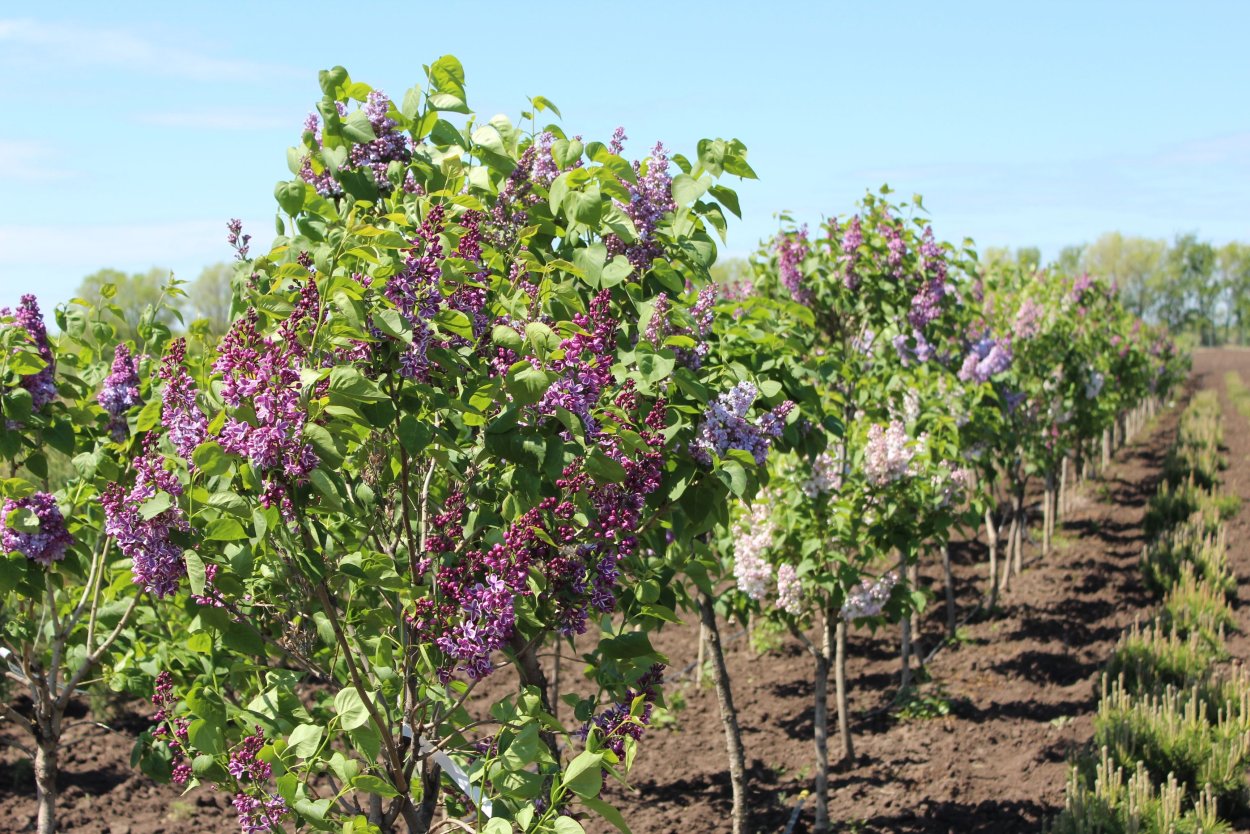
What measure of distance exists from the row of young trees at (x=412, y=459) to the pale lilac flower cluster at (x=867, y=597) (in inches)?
89.8

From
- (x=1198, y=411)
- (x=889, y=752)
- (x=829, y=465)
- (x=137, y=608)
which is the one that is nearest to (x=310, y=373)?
(x=137, y=608)

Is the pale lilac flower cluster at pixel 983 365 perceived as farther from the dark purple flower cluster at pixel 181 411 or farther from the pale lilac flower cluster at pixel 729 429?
the dark purple flower cluster at pixel 181 411

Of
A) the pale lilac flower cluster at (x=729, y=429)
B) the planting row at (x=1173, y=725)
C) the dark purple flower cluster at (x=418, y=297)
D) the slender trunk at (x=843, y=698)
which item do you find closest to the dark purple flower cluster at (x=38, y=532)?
the dark purple flower cluster at (x=418, y=297)

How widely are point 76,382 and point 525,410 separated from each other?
7.50 feet

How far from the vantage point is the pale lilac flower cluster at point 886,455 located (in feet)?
19.9

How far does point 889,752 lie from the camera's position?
751 centimetres

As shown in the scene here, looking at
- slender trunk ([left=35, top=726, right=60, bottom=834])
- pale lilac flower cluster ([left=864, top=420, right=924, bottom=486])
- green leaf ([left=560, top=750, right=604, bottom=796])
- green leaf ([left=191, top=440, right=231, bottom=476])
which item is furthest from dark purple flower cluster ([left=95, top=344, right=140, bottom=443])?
pale lilac flower cluster ([left=864, top=420, right=924, bottom=486])

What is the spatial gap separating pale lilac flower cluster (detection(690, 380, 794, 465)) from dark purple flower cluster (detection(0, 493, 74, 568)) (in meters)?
2.10

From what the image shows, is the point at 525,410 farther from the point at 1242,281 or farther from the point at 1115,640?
the point at 1242,281

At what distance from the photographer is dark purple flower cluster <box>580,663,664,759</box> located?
9.07 feet

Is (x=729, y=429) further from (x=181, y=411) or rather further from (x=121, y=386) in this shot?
(x=121, y=386)

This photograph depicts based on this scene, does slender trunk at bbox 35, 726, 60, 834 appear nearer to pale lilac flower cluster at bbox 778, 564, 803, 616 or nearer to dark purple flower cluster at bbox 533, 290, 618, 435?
dark purple flower cluster at bbox 533, 290, 618, 435

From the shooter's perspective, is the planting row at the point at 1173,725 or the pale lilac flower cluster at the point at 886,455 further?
the pale lilac flower cluster at the point at 886,455

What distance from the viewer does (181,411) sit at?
8.66 ft
